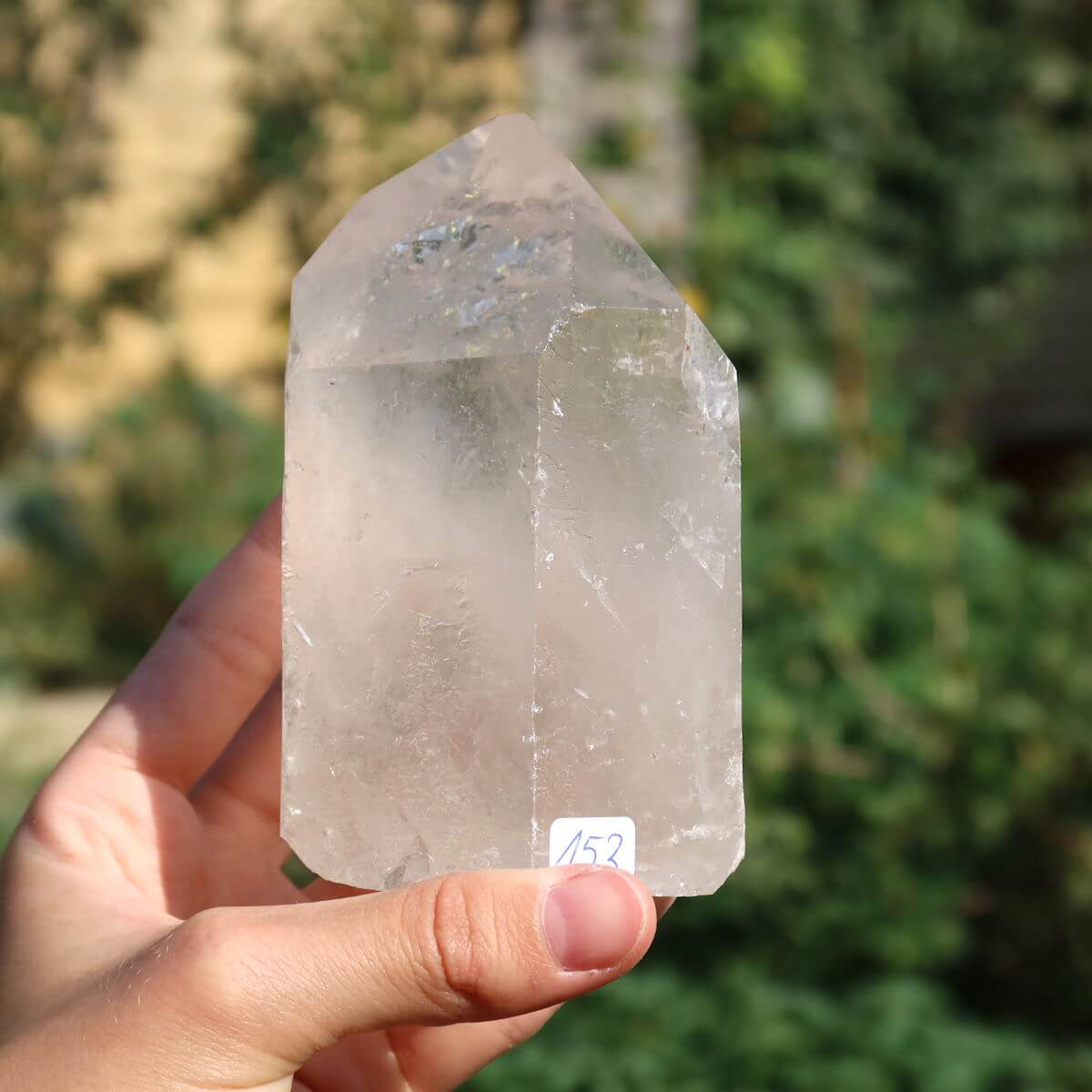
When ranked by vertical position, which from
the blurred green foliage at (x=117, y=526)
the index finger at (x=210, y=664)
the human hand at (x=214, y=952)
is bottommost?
the blurred green foliage at (x=117, y=526)

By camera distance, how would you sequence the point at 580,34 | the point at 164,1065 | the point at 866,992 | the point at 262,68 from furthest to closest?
the point at 262,68 < the point at 580,34 < the point at 866,992 < the point at 164,1065

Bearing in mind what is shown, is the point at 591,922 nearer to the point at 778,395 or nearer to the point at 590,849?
the point at 590,849

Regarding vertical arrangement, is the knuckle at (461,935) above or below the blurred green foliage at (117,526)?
above

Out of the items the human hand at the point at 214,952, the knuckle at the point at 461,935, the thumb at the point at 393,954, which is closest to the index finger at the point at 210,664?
the human hand at the point at 214,952

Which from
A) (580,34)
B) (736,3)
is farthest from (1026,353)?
(580,34)

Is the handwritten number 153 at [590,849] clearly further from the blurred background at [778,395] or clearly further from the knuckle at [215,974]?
the blurred background at [778,395]

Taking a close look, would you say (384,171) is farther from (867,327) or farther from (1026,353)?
(1026,353)
